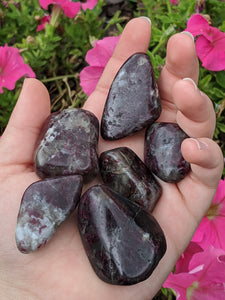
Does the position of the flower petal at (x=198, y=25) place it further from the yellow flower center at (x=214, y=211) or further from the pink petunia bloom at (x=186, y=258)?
the pink petunia bloom at (x=186, y=258)

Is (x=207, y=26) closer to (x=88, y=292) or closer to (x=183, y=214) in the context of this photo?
(x=183, y=214)

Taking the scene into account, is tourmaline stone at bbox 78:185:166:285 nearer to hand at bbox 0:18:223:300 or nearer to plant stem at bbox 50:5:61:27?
hand at bbox 0:18:223:300

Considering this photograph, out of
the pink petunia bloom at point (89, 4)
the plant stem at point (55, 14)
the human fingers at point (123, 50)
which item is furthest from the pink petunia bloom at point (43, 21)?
the human fingers at point (123, 50)

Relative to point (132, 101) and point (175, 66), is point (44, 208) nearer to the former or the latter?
point (132, 101)

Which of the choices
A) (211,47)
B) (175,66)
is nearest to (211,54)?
(211,47)

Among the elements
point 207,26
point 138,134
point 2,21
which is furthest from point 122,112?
point 2,21
